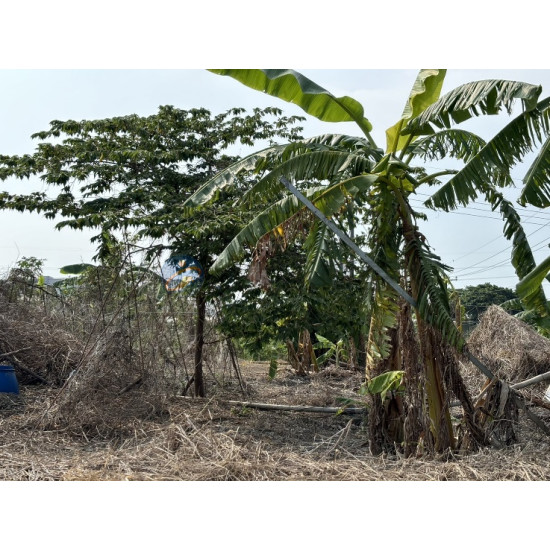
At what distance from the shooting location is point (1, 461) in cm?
709

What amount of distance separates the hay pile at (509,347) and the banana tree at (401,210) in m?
5.07

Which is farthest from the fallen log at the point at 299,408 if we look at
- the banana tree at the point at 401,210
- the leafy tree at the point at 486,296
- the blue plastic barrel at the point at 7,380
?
the leafy tree at the point at 486,296

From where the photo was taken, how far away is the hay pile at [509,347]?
12359 mm

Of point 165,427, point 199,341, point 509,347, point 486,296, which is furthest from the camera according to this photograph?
point 486,296

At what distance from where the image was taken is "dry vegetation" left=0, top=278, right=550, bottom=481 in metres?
6.51

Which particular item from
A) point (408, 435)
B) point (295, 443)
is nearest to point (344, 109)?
point (408, 435)

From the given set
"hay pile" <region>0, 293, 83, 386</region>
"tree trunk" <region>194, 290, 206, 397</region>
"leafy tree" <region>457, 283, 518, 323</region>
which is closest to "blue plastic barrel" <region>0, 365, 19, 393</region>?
"hay pile" <region>0, 293, 83, 386</region>

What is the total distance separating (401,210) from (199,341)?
543 centimetres

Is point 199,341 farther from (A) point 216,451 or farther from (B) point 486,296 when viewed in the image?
(B) point 486,296

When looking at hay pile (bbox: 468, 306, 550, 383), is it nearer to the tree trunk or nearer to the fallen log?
the fallen log

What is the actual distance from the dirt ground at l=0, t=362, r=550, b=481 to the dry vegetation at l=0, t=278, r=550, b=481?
0.02m

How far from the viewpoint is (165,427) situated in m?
8.62

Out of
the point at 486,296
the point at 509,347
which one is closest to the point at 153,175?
the point at 509,347

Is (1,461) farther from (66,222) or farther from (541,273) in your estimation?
(541,273)
